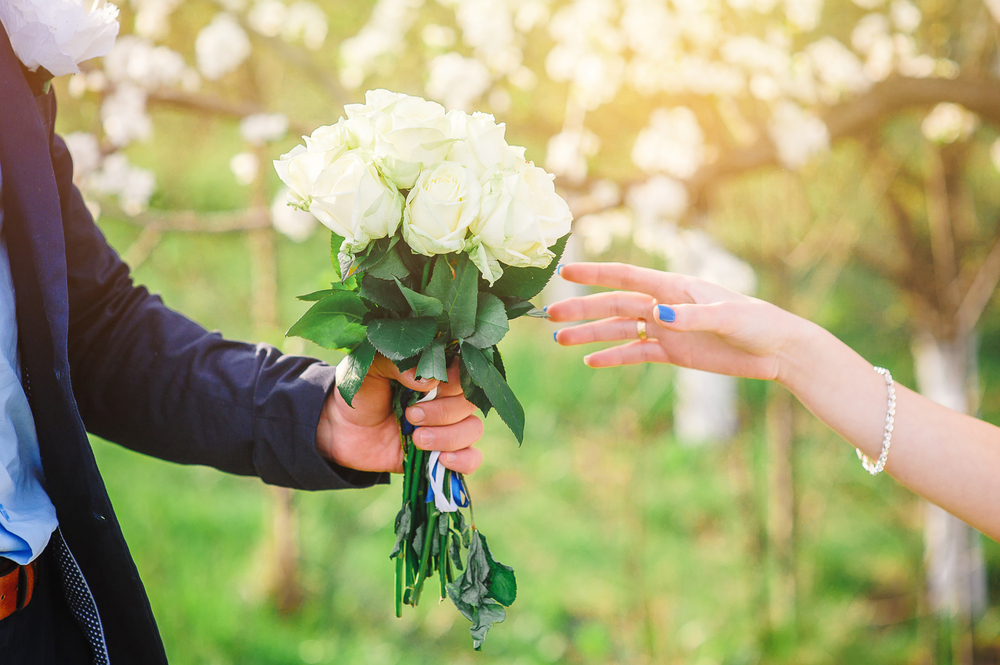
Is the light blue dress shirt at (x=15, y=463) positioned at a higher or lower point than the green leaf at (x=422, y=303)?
lower

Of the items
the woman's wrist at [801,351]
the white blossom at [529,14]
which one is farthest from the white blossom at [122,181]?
the woman's wrist at [801,351]

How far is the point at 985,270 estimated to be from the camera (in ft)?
10.1

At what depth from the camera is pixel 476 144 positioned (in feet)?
3.29

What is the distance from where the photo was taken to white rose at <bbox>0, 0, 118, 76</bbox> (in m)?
0.92

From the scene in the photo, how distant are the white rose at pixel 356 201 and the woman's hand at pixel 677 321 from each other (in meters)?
0.46

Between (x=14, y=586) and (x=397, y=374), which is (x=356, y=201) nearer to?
(x=397, y=374)

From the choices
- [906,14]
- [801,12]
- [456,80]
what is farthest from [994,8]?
[456,80]

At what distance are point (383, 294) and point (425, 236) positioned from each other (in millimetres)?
129

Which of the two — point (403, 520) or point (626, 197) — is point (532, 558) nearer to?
point (626, 197)

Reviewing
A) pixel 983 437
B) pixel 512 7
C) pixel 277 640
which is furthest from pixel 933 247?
pixel 277 640

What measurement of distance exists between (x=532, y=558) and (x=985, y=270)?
2668mm

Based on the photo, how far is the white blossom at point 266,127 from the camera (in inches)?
90.8

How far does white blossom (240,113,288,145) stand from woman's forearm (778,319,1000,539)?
1.84 meters

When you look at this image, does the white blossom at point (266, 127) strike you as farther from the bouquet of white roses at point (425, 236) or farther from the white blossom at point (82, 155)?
the bouquet of white roses at point (425, 236)
